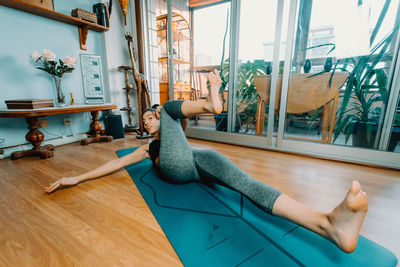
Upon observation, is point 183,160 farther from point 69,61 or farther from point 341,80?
point 69,61

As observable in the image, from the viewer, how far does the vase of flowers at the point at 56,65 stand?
2071mm

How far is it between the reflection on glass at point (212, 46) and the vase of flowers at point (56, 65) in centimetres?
165

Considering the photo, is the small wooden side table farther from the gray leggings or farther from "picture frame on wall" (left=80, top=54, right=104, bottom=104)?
the gray leggings

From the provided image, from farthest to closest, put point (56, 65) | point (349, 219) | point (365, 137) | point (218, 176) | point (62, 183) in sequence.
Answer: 1. point (56, 65)
2. point (365, 137)
3. point (62, 183)
4. point (218, 176)
5. point (349, 219)

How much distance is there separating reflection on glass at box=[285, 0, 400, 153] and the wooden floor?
426mm

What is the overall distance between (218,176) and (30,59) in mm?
2577

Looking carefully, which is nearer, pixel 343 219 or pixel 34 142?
pixel 343 219

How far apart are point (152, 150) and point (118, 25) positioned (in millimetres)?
2679

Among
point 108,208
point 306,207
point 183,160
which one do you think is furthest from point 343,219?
point 108,208

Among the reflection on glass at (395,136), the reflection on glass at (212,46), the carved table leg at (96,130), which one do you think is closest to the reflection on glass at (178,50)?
the reflection on glass at (212,46)

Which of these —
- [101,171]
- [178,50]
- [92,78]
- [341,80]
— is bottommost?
[101,171]

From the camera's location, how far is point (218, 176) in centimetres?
104

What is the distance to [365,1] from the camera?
1.75 m

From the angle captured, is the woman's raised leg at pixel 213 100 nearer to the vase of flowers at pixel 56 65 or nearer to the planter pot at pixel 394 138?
the planter pot at pixel 394 138
